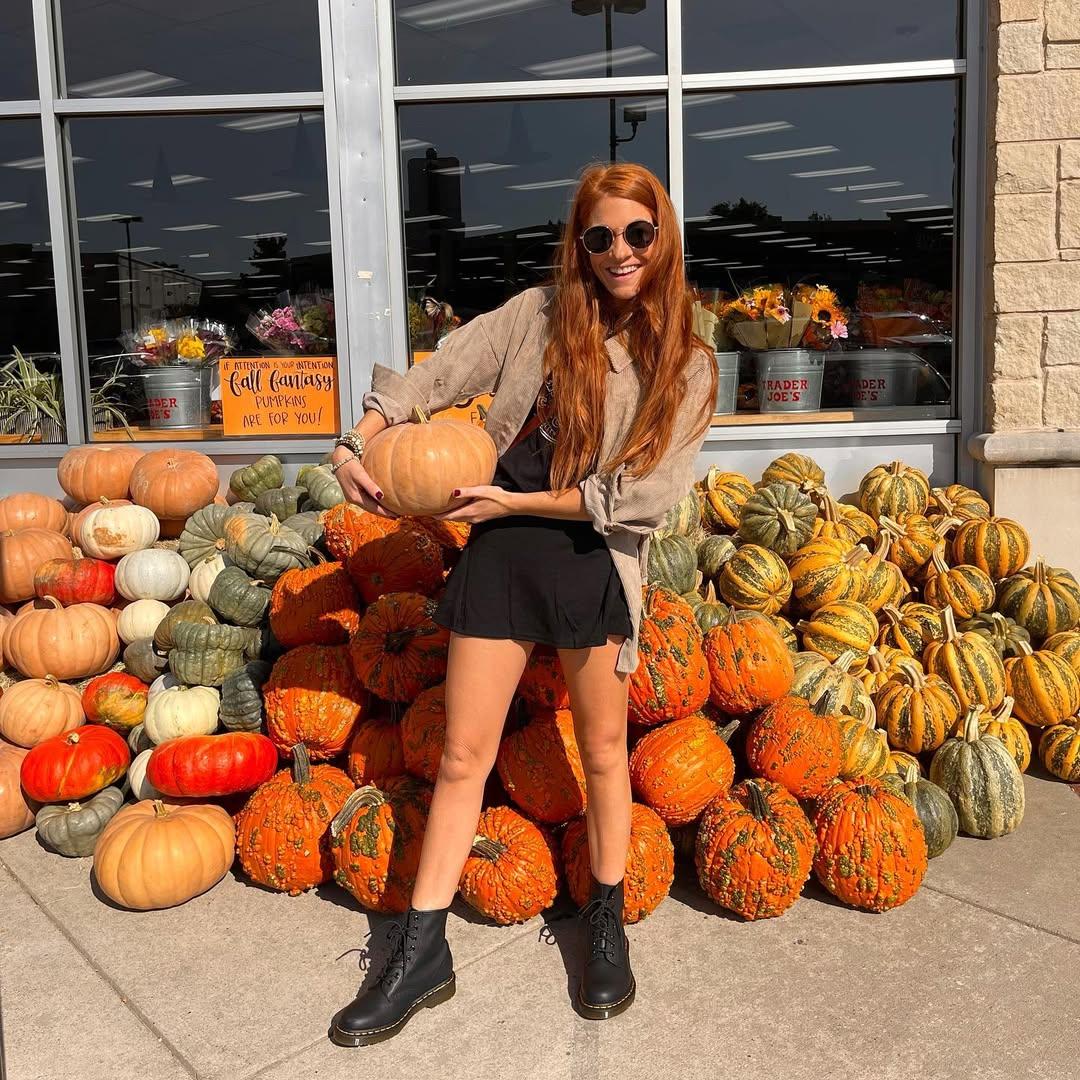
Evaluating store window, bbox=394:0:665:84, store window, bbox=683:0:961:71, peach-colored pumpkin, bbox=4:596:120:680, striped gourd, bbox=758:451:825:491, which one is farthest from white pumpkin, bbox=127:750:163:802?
store window, bbox=683:0:961:71

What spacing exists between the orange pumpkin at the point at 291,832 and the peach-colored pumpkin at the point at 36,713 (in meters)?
1.20

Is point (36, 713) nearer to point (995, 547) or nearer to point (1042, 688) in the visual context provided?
point (1042, 688)

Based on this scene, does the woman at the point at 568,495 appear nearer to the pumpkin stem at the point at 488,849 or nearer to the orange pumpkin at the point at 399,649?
the pumpkin stem at the point at 488,849

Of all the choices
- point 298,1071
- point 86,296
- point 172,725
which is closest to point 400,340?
point 86,296

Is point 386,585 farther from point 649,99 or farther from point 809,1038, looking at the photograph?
point 649,99

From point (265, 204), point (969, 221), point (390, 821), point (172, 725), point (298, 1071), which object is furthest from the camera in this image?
point (265, 204)

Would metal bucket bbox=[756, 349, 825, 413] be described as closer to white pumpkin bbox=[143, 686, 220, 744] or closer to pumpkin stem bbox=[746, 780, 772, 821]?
pumpkin stem bbox=[746, 780, 772, 821]

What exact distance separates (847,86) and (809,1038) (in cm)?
506

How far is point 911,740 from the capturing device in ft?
13.7

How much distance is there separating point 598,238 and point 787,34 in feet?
13.4

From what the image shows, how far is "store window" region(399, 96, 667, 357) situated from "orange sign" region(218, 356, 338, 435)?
0.55 meters

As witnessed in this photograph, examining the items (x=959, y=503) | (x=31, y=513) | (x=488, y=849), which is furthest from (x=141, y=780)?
(x=959, y=503)

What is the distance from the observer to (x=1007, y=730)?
14.2ft

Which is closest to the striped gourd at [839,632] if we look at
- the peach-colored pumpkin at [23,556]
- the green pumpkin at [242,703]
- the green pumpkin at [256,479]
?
the green pumpkin at [242,703]
